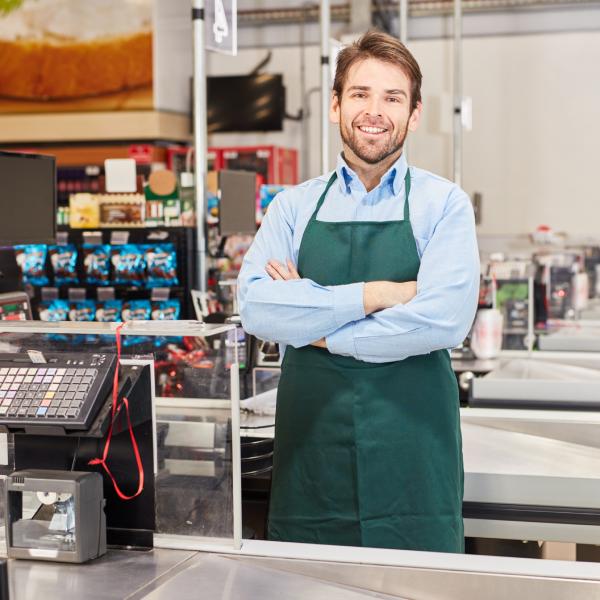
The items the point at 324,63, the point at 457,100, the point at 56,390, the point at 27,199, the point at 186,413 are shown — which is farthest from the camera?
the point at 457,100

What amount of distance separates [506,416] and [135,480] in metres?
1.74

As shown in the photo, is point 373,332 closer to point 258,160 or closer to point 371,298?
point 371,298

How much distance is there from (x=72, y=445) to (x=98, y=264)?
352 centimetres

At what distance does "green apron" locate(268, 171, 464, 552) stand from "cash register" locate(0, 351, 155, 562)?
18.5 inches

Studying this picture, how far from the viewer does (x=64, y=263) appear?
535 centimetres

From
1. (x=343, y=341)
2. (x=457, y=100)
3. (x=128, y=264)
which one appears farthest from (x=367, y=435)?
(x=457, y=100)

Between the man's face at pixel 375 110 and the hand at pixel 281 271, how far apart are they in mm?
287

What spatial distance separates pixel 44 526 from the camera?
181 cm

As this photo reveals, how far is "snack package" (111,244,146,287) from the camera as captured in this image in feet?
17.2

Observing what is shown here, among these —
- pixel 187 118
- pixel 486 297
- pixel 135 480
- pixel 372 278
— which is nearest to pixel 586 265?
pixel 486 297

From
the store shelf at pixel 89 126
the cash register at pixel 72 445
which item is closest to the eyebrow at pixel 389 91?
the cash register at pixel 72 445

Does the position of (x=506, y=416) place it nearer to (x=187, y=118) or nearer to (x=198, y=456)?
(x=198, y=456)

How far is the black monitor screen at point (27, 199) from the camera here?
369cm

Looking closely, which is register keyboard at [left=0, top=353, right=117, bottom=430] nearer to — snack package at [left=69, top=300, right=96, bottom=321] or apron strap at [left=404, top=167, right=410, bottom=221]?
apron strap at [left=404, top=167, right=410, bottom=221]
